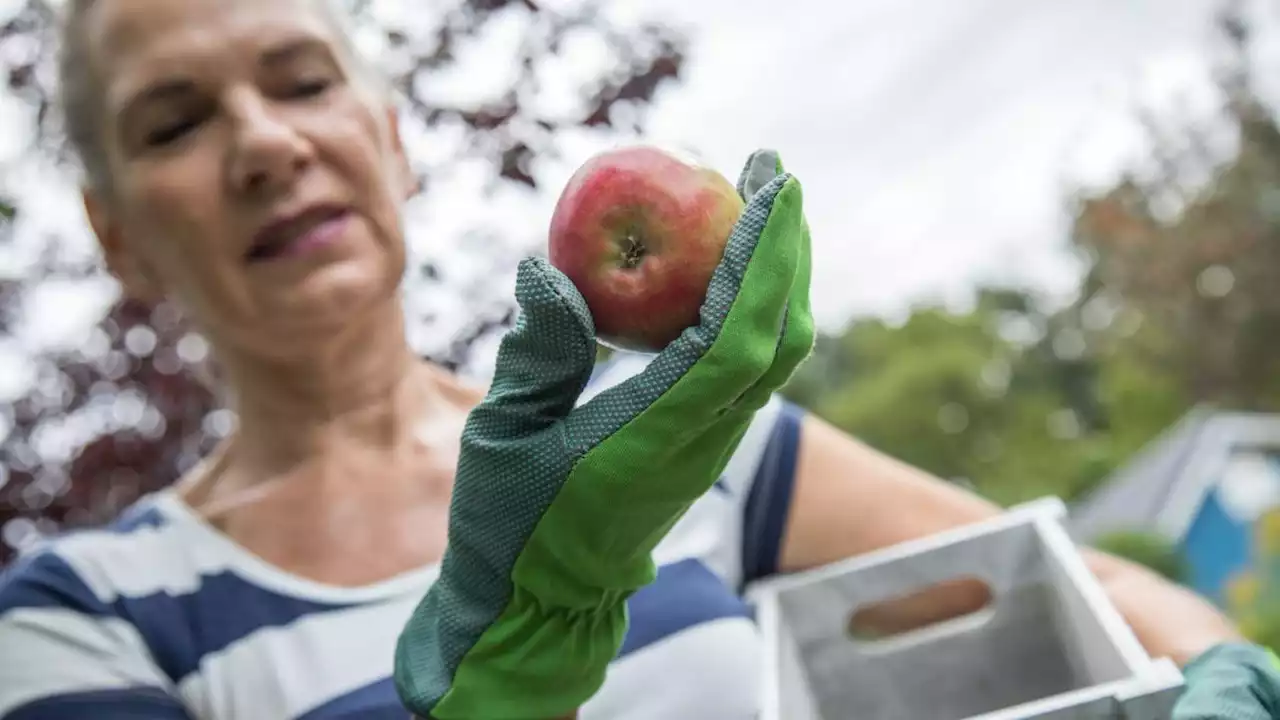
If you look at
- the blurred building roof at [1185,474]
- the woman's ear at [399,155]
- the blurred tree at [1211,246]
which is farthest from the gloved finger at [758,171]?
the blurred tree at [1211,246]

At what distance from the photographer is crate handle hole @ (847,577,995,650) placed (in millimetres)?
1502

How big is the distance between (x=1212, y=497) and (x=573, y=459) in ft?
30.9

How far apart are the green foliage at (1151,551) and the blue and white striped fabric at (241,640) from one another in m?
7.19

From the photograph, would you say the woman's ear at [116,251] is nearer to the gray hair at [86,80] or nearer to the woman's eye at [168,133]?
the gray hair at [86,80]

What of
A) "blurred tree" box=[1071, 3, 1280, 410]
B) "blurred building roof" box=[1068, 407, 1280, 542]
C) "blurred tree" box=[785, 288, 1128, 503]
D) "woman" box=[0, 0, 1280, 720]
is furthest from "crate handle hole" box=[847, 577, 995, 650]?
"blurred tree" box=[785, 288, 1128, 503]

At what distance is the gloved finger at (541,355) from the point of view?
0.85 m

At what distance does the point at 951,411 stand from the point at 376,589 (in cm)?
1923

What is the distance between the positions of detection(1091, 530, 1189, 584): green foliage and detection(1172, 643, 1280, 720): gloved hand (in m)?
7.11

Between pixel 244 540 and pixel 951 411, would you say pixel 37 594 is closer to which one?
pixel 244 540

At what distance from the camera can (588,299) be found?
996 mm

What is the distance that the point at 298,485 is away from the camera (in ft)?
4.95

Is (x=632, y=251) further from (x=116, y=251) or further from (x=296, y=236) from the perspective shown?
(x=116, y=251)

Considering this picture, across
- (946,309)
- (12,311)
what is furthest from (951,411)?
(12,311)

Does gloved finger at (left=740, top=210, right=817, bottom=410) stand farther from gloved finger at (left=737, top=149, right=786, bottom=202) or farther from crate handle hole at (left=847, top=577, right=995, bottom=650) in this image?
crate handle hole at (left=847, top=577, right=995, bottom=650)
